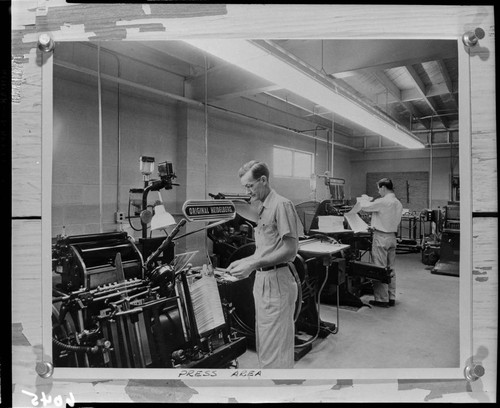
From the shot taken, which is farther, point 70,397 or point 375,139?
point 375,139

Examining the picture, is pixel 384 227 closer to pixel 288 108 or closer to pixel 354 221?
pixel 354 221

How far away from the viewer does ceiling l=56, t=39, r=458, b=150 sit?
1225mm

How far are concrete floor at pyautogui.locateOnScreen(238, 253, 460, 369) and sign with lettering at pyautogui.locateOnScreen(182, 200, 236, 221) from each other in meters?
0.58

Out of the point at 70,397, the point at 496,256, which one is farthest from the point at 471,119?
the point at 70,397

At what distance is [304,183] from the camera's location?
2082 millimetres

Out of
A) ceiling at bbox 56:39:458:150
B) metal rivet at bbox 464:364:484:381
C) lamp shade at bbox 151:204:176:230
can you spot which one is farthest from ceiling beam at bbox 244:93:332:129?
metal rivet at bbox 464:364:484:381

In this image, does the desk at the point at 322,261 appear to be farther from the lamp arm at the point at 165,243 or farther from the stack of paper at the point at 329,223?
the lamp arm at the point at 165,243

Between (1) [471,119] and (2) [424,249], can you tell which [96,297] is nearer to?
(1) [471,119]

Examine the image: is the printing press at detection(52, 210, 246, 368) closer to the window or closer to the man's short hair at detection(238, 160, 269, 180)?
the man's short hair at detection(238, 160, 269, 180)

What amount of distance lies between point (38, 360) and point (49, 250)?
0.39 m

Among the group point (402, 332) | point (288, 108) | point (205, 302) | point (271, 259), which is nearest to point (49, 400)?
point (205, 302)

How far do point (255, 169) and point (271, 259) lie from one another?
461 mm

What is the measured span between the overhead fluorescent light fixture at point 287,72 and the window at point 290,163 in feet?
1.21

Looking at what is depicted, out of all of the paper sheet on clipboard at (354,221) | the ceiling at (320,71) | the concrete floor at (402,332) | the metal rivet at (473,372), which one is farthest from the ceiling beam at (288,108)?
the metal rivet at (473,372)
